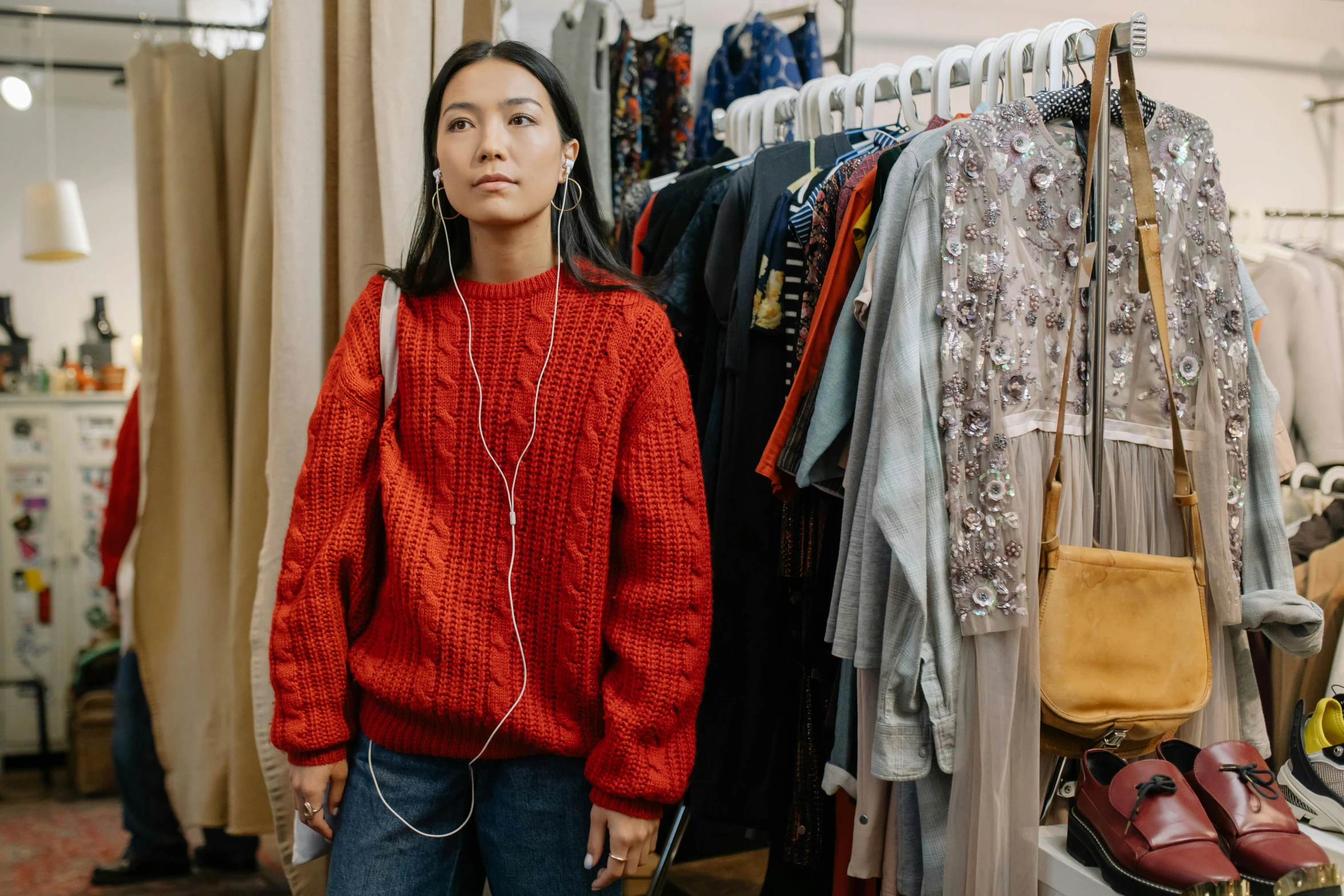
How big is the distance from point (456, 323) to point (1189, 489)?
1014mm

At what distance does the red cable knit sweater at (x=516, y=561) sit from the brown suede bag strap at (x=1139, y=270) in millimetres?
491

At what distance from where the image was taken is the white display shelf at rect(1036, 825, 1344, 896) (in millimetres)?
1188

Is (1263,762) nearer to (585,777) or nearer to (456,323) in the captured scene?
(585,777)

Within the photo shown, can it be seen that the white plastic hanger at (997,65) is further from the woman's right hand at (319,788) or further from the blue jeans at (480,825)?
the woman's right hand at (319,788)

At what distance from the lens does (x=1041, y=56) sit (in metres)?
1.54

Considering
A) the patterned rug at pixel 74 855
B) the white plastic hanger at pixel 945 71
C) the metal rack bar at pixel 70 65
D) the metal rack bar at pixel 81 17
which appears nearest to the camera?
the white plastic hanger at pixel 945 71

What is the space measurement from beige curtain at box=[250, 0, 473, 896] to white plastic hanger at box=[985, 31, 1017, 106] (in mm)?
873

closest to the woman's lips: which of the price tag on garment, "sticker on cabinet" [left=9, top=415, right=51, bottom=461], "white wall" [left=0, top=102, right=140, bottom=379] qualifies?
"sticker on cabinet" [left=9, top=415, right=51, bottom=461]

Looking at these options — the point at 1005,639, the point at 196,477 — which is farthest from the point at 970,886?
the point at 196,477

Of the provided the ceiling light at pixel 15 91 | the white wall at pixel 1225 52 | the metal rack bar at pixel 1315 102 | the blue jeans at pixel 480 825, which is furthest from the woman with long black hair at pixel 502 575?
the ceiling light at pixel 15 91

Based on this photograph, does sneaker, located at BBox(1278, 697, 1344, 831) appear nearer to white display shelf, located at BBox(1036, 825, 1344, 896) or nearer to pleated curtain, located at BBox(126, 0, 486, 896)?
white display shelf, located at BBox(1036, 825, 1344, 896)

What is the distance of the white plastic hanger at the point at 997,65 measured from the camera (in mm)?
1583

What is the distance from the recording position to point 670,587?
44.3 inches

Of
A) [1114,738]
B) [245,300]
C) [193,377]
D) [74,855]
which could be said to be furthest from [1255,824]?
[74,855]
